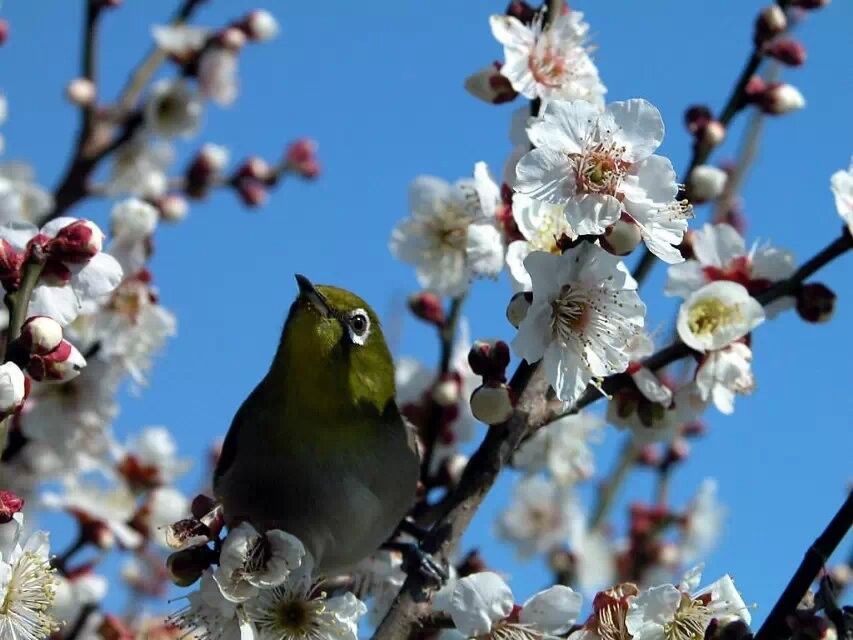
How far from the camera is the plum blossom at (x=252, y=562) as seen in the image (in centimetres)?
273

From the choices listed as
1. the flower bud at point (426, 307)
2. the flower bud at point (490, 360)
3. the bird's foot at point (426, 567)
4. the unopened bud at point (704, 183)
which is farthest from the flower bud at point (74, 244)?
the unopened bud at point (704, 183)

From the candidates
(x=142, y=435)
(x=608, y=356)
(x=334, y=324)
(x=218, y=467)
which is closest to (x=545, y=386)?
(x=608, y=356)

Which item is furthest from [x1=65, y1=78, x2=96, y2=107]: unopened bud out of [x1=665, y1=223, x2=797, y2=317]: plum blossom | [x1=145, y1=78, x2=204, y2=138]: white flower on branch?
[x1=665, y1=223, x2=797, y2=317]: plum blossom

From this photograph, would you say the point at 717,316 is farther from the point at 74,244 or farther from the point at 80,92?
the point at 80,92

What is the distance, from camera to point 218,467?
12.4 ft

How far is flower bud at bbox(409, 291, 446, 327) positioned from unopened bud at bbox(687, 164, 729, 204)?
1.07 m

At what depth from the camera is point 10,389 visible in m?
2.53

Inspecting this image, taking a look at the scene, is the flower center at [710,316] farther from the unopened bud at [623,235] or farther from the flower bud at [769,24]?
the flower bud at [769,24]

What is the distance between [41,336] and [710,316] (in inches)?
68.2

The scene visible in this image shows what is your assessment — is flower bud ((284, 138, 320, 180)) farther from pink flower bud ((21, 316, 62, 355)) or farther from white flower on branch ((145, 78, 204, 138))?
pink flower bud ((21, 316, 62, 355))

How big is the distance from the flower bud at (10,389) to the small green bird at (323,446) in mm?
995

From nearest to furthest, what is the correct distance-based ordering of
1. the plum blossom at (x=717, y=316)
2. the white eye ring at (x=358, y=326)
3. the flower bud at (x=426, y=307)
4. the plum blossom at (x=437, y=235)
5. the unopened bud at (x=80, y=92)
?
the plum blossom at (x=717, y=316)
the white eye ring at (x=358, y=326)
the plum blossom at (x=437, y=235)
the flower bud at (x=426, y=307)
the unopened bud at (x=80, y=92)

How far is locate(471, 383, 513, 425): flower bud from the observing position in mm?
2846

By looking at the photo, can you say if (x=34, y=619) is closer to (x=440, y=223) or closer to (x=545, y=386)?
(x=545, y=386)
